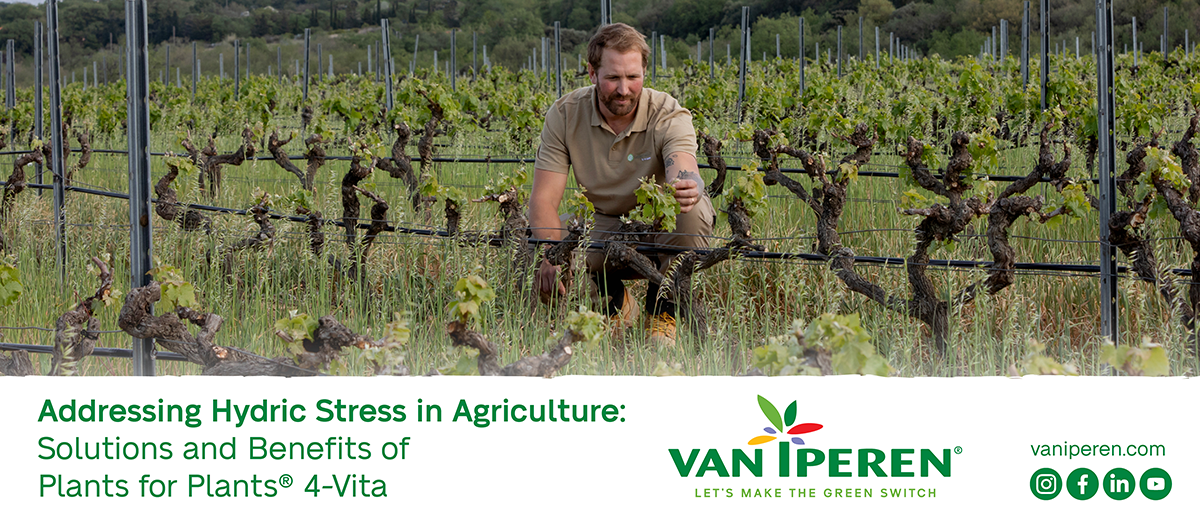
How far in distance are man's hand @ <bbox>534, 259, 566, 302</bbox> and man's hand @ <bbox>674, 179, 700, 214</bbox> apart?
525mm

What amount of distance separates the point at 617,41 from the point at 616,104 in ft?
0.81

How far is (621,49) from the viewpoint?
3457 mm

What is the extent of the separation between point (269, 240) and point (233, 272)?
0.63ft

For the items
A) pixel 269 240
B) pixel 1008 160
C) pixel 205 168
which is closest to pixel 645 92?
pixel 269 240

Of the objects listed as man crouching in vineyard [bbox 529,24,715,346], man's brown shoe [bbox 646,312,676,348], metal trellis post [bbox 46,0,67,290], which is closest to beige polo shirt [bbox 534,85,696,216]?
man crouching in vineyard [bbox 529,24,715,346]

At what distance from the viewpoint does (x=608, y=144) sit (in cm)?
377

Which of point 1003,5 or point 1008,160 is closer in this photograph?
point 1008,160

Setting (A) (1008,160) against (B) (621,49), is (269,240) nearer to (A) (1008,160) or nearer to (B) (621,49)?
(B) (621,49)

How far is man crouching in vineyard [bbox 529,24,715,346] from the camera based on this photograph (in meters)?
3.57
